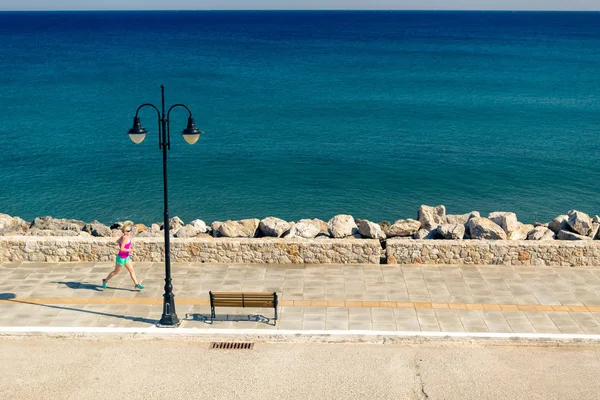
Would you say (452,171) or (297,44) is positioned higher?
(297,44)

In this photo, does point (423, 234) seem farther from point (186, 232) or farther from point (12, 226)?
point (12, 226)

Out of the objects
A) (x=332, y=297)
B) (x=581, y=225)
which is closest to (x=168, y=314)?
(x=332, y=297)

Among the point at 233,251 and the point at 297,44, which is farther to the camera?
the point at 297,44

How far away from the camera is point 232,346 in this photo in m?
14.5

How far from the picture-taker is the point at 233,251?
18.5 metres

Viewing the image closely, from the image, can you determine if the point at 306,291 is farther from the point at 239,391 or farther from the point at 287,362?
the point at 239,391

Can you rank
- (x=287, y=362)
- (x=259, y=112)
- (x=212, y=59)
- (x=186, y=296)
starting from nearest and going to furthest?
(x=287, y=362) < (x=186, y=296) < (x=259, y=112) < (x=212, y=59)

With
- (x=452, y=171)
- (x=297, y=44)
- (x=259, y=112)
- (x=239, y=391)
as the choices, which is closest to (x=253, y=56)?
(x=297, y=44)

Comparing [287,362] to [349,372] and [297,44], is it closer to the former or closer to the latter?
[349,372]

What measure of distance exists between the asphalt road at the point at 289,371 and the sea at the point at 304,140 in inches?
844

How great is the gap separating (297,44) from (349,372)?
396 ft

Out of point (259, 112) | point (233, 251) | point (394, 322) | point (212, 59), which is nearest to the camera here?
point (394, 322)

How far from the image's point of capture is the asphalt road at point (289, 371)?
12852mm

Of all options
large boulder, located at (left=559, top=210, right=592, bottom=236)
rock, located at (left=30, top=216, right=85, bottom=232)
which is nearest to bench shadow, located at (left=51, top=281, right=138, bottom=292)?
rock, located at (left=30, top=216, right=85, bottom=232)
